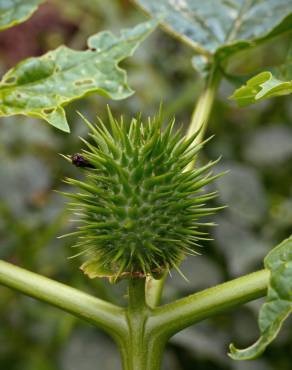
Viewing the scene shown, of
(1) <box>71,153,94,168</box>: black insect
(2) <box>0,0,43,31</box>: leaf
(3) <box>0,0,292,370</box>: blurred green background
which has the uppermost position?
(2) <box>0,0,43,31</box>: leaf

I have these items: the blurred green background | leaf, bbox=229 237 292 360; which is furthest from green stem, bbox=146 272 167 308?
the blurred green background

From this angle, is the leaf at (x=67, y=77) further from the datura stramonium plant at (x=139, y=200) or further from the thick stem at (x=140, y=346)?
the thick stem at (x=140, y=346)

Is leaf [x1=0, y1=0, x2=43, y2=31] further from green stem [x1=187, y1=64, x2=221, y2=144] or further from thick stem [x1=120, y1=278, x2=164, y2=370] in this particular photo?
thick stem [x1=120, y1=278, x2=164, y2=370]

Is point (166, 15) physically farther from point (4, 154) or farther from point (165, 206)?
point (4, 154)

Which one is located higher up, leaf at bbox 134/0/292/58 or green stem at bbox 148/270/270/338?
leaf at bbox 134/0/292/58

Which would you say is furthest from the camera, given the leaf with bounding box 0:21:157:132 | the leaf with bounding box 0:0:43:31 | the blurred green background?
the blurred green background
